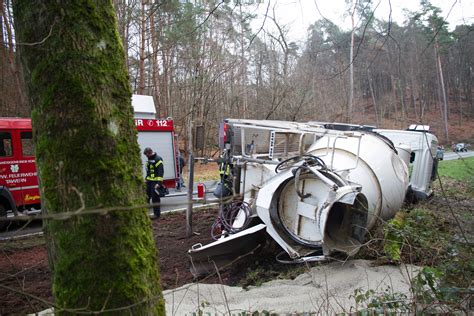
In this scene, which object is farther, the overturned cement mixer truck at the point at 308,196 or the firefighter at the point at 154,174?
the firefighter at the point at 154,174

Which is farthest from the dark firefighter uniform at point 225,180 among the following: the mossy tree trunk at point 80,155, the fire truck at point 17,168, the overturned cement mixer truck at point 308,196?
the mossy tree trunk at point 80,155

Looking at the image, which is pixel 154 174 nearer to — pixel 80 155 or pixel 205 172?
pixel 80 155

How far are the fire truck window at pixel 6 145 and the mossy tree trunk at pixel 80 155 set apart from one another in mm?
8609

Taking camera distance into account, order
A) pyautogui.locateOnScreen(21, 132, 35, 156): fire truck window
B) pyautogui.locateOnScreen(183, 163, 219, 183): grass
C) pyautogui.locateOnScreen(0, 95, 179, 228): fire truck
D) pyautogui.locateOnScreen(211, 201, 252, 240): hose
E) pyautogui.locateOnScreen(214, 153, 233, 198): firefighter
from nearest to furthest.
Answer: pyautogui.locateOnScreen(211, 201, 252, 240): hose < pyautogui.locateOnScreen(214, 153, 233, 198): firefighter < pyautogui.locateOnScreen(0, 95, 179, 228): fire truck < pyautogui.locateOnScreen(21, 132, 35, 156): fire truck window < pyautogui.locateOnScreen(183, 163, 219, 183): grass

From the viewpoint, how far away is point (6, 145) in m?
9.45

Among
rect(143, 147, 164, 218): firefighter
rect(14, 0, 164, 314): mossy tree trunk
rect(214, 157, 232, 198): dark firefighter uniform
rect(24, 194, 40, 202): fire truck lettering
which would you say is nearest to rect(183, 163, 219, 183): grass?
rect(143, 147, 164, 218): firefighter

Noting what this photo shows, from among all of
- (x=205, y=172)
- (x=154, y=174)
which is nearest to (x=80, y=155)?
(x=154, y=174)

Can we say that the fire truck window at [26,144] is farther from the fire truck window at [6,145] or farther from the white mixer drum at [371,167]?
the white mixer drum at [371,167]

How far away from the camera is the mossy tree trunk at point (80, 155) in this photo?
1796 mm

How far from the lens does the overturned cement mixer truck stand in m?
5.74

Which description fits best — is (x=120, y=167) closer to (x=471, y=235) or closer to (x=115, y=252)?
(x=115, y=252)

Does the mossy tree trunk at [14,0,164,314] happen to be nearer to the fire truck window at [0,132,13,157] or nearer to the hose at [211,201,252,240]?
the hose at [211,201,252,240]

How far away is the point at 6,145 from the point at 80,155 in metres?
8.91

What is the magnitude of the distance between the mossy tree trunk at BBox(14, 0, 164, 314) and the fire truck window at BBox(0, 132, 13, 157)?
8.61 metres
